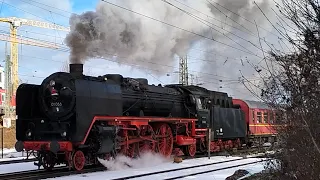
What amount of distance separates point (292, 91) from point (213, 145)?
15366 mm

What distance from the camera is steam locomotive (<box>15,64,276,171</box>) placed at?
12617 millimetres

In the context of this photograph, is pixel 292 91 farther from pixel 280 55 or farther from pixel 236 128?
pixel 236 128

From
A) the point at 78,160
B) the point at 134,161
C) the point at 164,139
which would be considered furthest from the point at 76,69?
the point at 164,139

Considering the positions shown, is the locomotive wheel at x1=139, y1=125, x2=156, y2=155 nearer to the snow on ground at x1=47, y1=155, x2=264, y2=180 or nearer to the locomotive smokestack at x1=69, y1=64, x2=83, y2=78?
the snow on ground at x1=47, y1=155, x2=264, y2=180

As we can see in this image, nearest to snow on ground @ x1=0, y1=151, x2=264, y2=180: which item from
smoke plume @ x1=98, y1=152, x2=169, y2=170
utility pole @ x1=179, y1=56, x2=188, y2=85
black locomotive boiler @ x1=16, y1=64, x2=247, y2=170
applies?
smoke plume @ x1=98, y1=152, x2=169, y2=170

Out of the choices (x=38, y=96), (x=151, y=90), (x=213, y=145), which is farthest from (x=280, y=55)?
(x=213, y=145)

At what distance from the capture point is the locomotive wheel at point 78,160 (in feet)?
41.2

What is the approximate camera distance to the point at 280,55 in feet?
17.7

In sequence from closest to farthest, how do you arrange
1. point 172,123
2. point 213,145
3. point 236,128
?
1. point 172,123
2. point 213,145
3. point 236,128

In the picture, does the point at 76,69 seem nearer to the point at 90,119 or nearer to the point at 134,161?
the point at 90,119

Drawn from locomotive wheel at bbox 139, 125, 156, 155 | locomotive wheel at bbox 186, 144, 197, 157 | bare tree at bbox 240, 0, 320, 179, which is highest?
bare tree at bbox 240, 0, 320, 179

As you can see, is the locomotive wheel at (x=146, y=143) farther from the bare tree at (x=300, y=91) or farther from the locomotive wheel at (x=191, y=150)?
the bare tree at (x=300, y=91)

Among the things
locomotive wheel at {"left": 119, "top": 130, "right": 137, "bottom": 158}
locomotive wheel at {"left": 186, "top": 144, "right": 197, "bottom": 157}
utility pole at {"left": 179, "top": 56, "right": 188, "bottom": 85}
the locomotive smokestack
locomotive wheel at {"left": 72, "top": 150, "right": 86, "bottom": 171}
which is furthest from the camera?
utility pole at {"left": 179, "top": 56, "right": 188, "bottom": 85}

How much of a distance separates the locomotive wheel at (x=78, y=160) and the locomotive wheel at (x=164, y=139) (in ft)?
13.1
